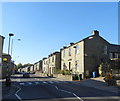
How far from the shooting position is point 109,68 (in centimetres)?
3241

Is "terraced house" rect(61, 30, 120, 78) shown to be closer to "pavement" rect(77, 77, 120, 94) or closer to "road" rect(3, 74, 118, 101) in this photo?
"pavement" rect(77, 77, 120, 94)

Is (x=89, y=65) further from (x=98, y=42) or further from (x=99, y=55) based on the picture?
(x=98, y=42)

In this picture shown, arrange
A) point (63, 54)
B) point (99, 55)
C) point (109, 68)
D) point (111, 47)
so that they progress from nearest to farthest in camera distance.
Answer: point (109, 68), point (99, 55), point (111, 47), point (63, 54)

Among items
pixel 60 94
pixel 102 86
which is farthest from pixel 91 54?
pixel 60 94

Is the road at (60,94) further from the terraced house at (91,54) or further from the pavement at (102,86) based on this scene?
the terraced house at (91,54)

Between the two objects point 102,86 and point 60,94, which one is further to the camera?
point 102,86

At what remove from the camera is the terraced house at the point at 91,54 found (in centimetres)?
3631

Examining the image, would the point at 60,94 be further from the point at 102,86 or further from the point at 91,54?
the point at 91,54

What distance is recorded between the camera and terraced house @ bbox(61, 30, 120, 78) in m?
36.3


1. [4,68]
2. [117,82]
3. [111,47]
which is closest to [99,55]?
[111,47]

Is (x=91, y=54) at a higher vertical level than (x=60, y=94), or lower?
higher

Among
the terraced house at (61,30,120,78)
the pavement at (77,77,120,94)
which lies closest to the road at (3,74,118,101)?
the pavement at (77,77,120,94)

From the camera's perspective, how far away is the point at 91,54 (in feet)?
122

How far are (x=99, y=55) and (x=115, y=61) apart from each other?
12.0ft
